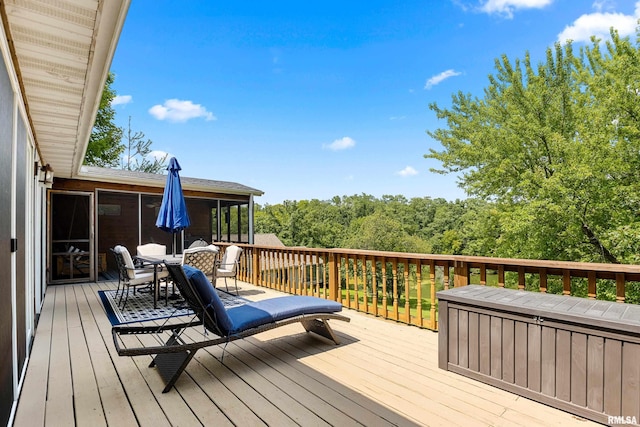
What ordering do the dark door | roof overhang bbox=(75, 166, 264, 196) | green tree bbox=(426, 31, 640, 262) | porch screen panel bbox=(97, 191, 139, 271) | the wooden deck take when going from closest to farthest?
the wooden deck, the dark door, roof overhang bbox=(75, 166, 264, 196), porch screen panel bbox=(97, 191, 139, 271), green tree bbox=(426, 31, 640, 262)

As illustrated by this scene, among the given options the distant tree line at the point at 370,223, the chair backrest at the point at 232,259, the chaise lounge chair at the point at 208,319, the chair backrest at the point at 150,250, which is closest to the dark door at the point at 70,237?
the chair backrest at the point at 150,250

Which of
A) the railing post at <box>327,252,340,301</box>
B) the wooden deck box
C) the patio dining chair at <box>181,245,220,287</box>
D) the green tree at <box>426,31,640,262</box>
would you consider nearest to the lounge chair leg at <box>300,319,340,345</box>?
the wooden deck box

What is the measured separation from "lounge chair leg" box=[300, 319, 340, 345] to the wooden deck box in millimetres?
1114

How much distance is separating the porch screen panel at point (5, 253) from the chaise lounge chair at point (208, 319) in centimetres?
61

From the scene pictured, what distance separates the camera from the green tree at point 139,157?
1049 inches

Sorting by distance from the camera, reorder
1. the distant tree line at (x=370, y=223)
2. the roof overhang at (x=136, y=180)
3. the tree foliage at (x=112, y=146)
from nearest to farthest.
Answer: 1. the roof overhang at (x=136, y=180)
2. the tree foliage at (x=112, y=146)
3. the distant tree line at (x=370, y=223)

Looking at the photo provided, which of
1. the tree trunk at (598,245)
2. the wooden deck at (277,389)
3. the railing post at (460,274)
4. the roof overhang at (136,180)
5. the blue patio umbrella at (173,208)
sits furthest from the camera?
the tree trunk at (598,245)

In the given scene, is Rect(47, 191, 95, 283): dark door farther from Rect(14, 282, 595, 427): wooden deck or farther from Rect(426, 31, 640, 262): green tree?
Rect(426, 31, 640, 262): green tree

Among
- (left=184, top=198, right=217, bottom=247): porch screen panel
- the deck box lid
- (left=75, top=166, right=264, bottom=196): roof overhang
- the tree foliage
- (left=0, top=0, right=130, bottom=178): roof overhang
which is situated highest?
the tree foliage

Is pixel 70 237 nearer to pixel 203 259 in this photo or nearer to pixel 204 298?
pixel 203 259

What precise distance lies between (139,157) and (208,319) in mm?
28341

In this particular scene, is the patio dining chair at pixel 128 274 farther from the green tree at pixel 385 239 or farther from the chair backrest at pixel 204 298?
the green tree at pixel 385 239

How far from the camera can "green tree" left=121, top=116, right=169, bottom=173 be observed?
2666 centimetres

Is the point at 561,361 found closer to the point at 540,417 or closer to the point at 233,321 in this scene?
the point at 540,417
